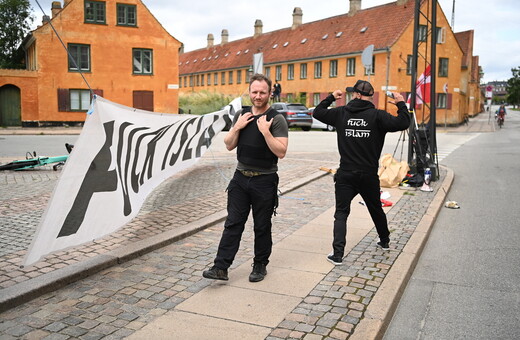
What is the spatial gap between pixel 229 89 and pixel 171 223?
5682cm

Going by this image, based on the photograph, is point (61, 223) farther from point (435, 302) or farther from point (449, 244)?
point (449, 244)

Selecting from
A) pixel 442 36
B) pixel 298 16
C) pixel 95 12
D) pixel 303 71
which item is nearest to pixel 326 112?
pixel 95 12

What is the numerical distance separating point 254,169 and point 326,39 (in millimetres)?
46718

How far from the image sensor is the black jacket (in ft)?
17.6

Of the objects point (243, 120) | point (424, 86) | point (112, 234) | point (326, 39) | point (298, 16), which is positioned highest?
point (298, 16)

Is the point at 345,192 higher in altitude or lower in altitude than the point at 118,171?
lower

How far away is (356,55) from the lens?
43.6 meters

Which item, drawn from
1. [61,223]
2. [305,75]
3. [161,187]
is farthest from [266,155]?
[305,75]

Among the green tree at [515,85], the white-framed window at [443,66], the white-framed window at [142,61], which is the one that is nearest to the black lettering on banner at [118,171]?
the white-framed window at [142,61]

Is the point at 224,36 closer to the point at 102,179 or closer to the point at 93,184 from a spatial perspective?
the point at 102,179

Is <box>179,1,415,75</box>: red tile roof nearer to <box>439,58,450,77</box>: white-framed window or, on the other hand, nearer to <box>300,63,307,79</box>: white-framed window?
<box>300,63,307,79</box>: white-framed window

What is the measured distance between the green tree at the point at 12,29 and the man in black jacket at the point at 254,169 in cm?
4725

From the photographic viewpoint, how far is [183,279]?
16.0 feet

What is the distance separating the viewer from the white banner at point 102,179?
171 inches
